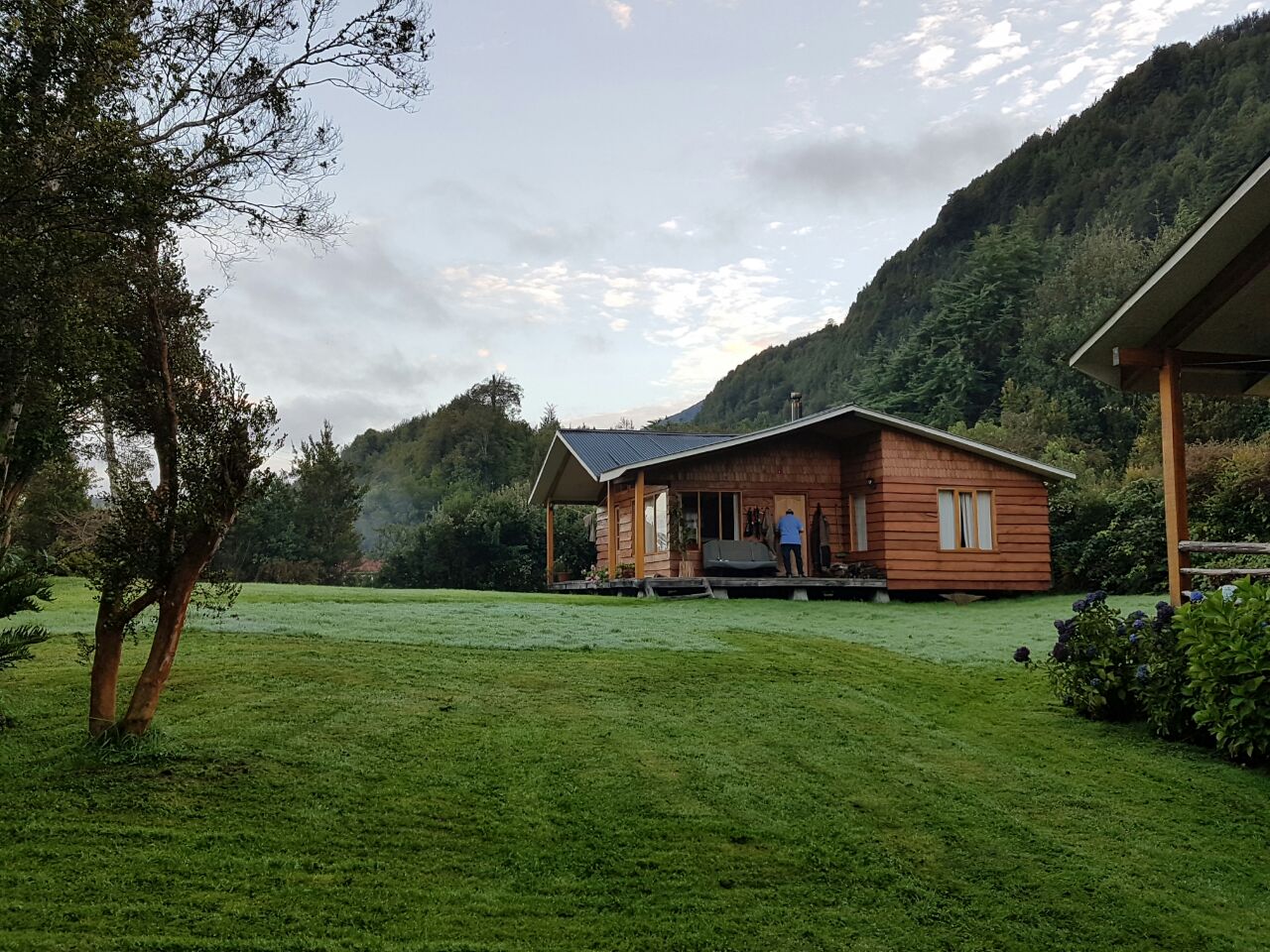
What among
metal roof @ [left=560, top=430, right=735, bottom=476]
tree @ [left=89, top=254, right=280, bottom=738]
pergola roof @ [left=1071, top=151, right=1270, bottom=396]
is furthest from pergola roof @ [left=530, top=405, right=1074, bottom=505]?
tree @ [left=89, top=254, right=280, bottom=738]

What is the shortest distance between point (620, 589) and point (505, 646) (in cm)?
1305

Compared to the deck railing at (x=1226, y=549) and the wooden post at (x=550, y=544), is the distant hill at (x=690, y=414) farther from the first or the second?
the deck railing at (x=1226, y=549)

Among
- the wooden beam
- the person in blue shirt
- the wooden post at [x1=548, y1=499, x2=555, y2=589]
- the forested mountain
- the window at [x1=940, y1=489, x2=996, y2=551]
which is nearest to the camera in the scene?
the wooden beam

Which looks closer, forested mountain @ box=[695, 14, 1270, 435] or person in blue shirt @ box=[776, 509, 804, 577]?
person in blue shirt @ box=[776, 509, 804, 577]

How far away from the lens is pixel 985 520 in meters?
22.8

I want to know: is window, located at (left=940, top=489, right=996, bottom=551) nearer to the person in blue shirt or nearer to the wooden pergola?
the person in blue shirt

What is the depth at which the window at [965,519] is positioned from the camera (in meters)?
22.6

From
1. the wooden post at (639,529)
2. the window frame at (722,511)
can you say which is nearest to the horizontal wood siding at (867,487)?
the window frame at (722,511)

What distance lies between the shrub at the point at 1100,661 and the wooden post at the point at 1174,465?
78cm

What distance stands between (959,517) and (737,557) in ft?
15.5

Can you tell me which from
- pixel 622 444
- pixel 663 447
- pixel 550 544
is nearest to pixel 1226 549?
pixel 663 447

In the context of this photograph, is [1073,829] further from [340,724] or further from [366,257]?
[366,257]

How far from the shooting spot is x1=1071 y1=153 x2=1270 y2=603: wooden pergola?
907cm

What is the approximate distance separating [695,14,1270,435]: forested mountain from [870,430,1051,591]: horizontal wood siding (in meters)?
18.8
